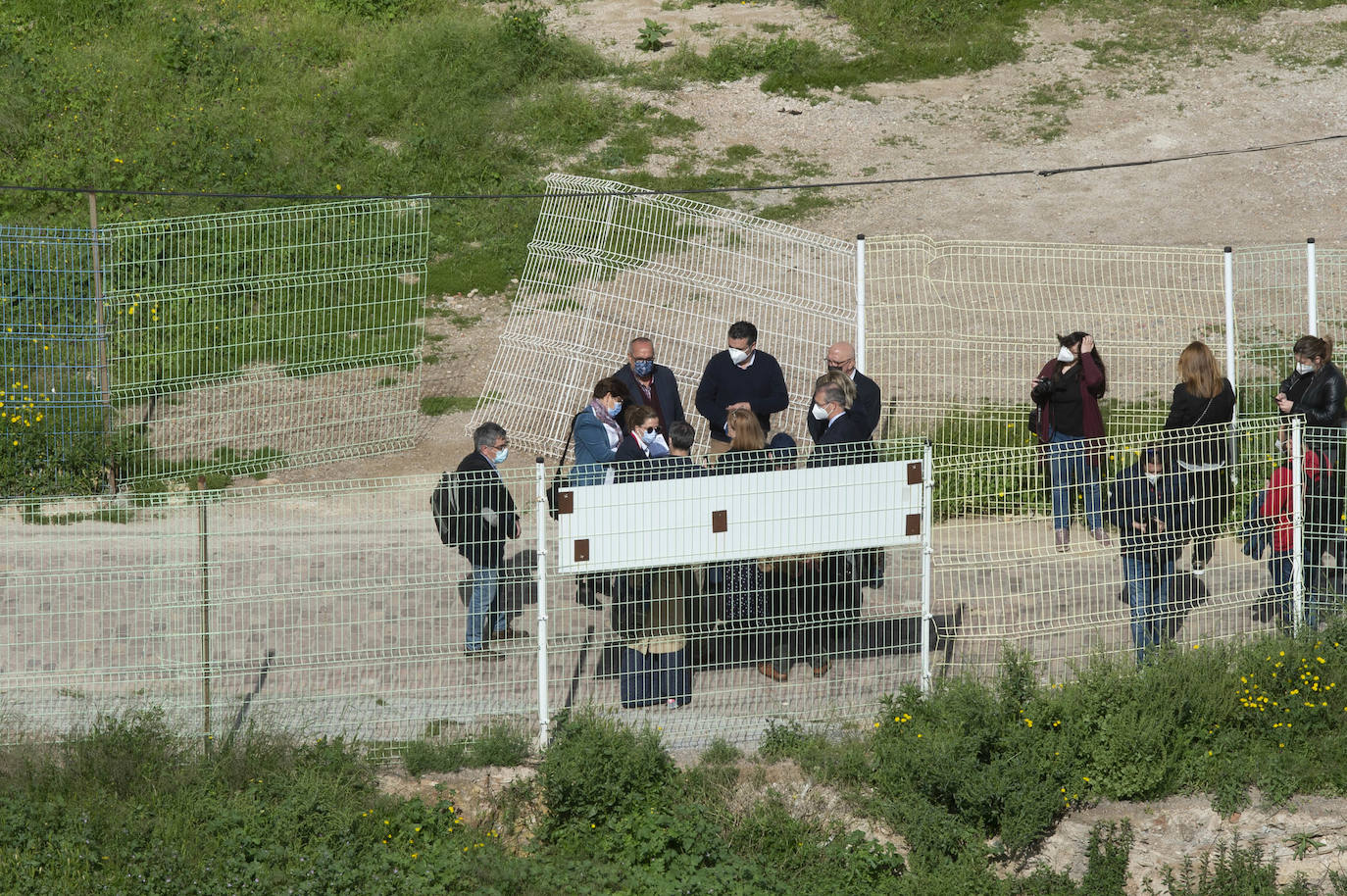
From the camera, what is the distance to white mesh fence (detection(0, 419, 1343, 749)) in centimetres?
816

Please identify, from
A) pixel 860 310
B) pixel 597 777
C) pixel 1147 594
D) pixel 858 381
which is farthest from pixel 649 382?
pixel 1147 594

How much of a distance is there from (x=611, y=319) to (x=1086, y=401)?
4996 mm

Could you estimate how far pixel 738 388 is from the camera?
34.6ft

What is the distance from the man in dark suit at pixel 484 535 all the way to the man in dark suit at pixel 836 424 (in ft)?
5.81

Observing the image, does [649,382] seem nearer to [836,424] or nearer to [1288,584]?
[836,424]

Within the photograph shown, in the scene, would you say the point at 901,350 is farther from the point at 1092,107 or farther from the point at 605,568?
the point at 1092,107

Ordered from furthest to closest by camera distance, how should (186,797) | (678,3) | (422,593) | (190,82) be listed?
(678,3), (190,82), (422,593), (186,797)

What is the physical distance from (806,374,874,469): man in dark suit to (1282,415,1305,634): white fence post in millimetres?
2361

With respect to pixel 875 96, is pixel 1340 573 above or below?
below

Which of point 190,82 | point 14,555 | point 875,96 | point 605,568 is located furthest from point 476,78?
point 605,568

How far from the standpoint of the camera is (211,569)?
28.8 feet

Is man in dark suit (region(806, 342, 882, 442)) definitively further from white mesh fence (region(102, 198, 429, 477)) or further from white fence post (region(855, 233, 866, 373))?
white mesh fence (region(102, 198, 429, 477))

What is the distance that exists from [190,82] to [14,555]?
10706 mm

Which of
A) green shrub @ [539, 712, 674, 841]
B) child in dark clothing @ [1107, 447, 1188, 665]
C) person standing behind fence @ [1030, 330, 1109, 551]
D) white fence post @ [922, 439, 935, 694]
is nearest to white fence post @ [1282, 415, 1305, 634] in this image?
child in dark clothing @ [1107, 447, 1188, 665]
